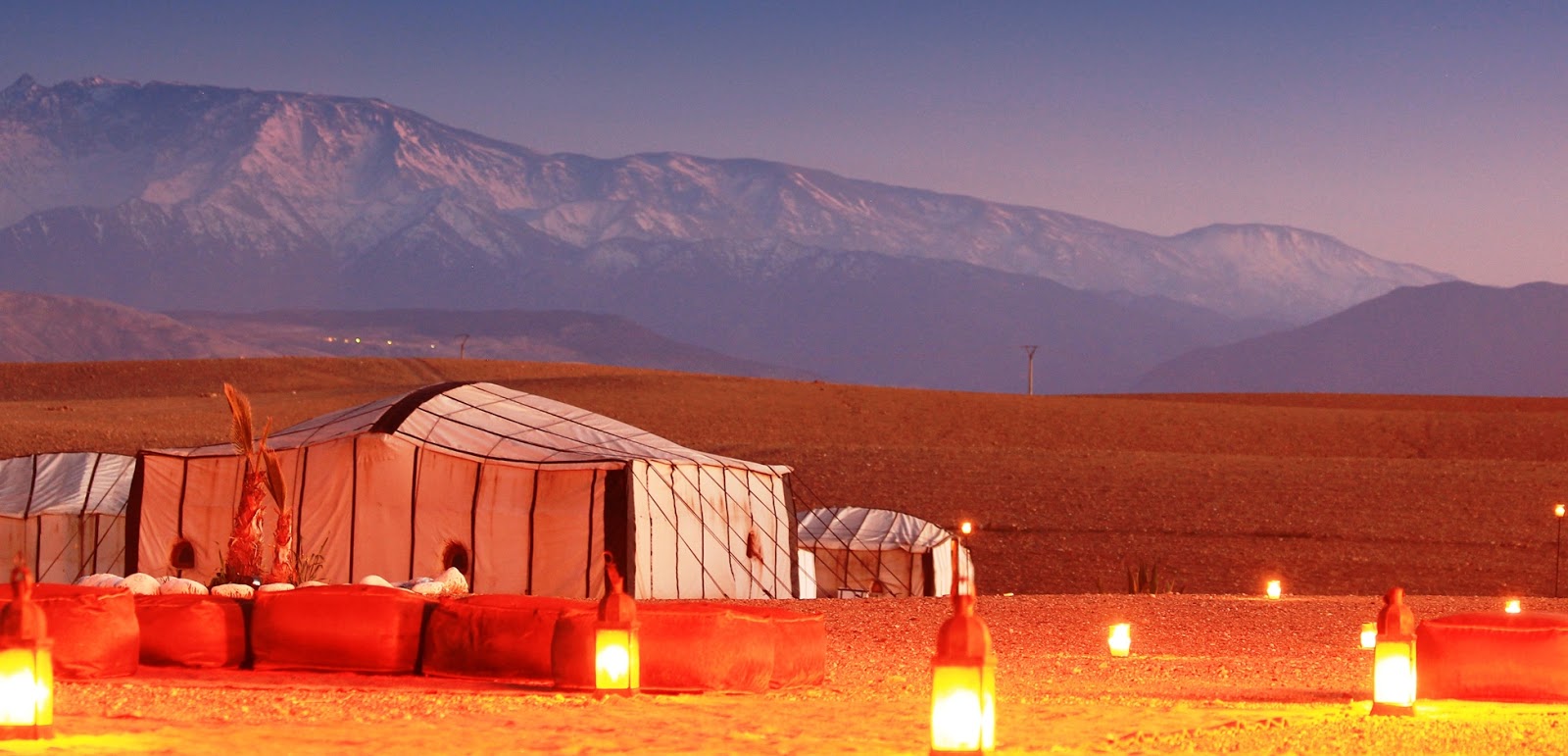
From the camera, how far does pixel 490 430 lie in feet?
71.6

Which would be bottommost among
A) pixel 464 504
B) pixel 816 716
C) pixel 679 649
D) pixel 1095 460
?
pixel 816 716

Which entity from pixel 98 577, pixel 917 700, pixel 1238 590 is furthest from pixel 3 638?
pixel 1238 590

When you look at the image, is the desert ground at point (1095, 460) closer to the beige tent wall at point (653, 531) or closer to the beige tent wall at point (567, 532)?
the beige tent wall at point (653, 531)

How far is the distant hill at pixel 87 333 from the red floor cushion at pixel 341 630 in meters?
157

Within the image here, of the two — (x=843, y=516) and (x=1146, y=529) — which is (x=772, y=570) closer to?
(x=843, y=516)

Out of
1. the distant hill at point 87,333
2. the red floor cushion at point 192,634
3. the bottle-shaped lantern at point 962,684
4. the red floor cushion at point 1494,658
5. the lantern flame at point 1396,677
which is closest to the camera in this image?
the bottle-shaped lantern at point 962,684

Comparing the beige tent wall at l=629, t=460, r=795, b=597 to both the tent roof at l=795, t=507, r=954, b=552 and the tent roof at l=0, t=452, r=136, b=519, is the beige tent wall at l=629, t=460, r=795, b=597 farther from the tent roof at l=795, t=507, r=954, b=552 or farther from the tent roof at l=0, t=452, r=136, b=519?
the tent roof at l=0, t=452, r=136, b=519

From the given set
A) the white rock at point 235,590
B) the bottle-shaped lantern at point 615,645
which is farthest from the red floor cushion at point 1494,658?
the white rock at point 235,590

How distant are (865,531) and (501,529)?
7686mm

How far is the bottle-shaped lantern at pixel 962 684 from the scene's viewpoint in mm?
7180

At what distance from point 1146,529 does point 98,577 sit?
2228cm

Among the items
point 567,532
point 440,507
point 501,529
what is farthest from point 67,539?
point 567,532

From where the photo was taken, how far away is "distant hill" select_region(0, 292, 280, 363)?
16400cm

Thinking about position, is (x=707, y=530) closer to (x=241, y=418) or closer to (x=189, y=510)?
(x=189, y=510)
